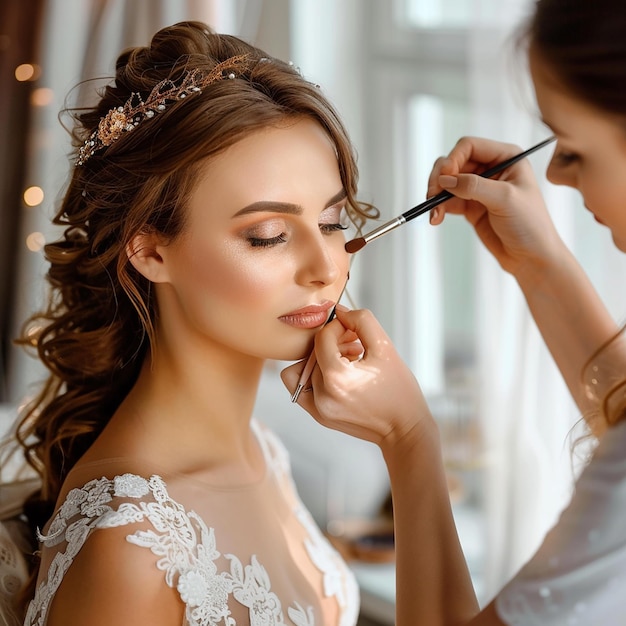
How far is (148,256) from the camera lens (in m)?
1.37

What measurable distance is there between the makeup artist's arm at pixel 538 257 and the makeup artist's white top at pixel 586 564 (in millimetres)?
520

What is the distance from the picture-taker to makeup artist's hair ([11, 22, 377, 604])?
4.19 ft

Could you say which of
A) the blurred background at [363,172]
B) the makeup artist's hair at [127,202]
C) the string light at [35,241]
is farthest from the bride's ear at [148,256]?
the string light at [35,241]

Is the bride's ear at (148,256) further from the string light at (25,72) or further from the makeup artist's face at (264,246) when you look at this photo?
the string light at (25,72)

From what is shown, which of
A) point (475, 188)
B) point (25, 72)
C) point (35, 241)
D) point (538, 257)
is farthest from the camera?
point (25, 72)

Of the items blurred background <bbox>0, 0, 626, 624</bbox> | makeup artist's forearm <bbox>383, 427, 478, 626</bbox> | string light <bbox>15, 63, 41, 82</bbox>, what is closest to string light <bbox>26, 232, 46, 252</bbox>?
blurred background <bbox>0, 0, 626, 624</bbox>

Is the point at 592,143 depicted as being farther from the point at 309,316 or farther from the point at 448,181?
the point at 309,316

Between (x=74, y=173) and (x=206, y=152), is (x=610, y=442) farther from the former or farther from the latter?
(x=74, y=173)

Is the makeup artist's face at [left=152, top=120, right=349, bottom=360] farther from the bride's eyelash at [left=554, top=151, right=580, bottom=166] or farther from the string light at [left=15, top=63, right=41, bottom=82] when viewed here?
the string light at [left=15, top=63, right=41, bottom=82]

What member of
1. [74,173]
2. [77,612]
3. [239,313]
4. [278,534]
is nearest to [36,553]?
[77,612]

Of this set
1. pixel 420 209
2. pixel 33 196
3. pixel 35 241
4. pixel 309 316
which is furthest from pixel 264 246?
pixel 33 196

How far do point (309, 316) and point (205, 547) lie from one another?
1.27 ft

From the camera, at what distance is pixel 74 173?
1425 mm

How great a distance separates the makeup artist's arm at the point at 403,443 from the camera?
1.09 m
